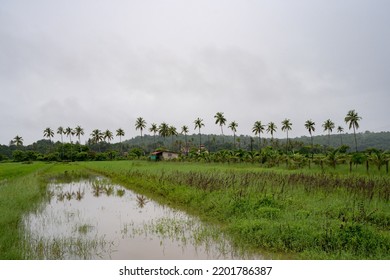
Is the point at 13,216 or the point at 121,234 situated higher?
the point at 13,216

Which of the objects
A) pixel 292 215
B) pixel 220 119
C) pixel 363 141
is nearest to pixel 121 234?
pixel 292 215

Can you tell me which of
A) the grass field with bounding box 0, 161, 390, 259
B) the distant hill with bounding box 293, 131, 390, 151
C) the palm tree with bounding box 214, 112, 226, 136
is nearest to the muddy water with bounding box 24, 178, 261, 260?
the grass field with bounding box 0, 161, 390, 259

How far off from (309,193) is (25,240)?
9991 millimetres

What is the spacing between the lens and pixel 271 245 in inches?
274

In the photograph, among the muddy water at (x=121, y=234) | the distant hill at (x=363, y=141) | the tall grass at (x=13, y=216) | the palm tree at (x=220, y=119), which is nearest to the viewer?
the tall grass at (x=13, y=216)

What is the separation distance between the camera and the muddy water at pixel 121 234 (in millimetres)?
6891

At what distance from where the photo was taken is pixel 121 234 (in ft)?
28.2

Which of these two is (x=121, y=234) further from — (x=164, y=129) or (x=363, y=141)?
(x=363, y=141)

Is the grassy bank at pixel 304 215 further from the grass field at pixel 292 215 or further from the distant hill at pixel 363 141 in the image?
the distant hill at pixel 363 141

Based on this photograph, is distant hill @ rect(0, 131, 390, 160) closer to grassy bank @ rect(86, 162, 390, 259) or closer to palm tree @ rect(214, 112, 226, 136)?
palm tree @ rect(214, 112, 226, 136)

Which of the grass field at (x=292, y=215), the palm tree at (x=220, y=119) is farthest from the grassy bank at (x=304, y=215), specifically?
the palm tree at (x=220, y=119)

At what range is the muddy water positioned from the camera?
689 centimetres

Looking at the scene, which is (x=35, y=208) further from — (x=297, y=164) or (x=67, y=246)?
(x=297, y=164)

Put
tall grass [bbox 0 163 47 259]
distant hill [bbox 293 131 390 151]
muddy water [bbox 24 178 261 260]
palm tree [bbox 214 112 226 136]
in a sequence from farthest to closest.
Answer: distant hill [bbox 293 131 390 151] < palm tree [bbox 214 112 226 136] < muddy water [bbox 24 178 261 260] < tall grass [bbox 0 163 47 259]
